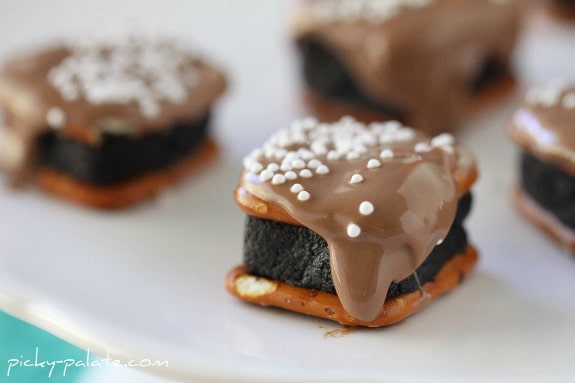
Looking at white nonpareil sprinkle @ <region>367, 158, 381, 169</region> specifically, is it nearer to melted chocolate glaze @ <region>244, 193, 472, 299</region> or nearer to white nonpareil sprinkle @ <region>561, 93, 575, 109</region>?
melted chocolate glaze @ <region>244, 193, 472, 299</region>

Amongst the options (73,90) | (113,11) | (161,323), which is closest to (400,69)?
(73,90)

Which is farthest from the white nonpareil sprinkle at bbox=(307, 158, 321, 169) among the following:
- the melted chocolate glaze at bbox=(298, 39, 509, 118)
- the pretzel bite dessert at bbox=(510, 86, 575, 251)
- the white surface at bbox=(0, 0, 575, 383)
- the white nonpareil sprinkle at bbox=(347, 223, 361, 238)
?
the melted chocolate glaze at bbox=(298, 39, 509, 118)

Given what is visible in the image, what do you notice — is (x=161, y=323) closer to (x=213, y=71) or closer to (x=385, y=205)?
(x=385, y=205)

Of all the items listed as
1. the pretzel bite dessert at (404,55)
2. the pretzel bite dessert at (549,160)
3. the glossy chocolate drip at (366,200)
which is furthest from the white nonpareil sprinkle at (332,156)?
the pretzel bite dessert at (404,55)

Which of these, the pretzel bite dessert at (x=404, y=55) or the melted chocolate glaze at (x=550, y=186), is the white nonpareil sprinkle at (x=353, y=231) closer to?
the melted chocolate glaze at (x=550, y=186)

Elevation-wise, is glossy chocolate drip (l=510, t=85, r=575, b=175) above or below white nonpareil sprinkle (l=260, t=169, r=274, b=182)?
above

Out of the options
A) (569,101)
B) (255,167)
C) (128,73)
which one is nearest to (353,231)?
(255,167)

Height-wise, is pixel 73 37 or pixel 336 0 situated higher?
pixel 336 0
